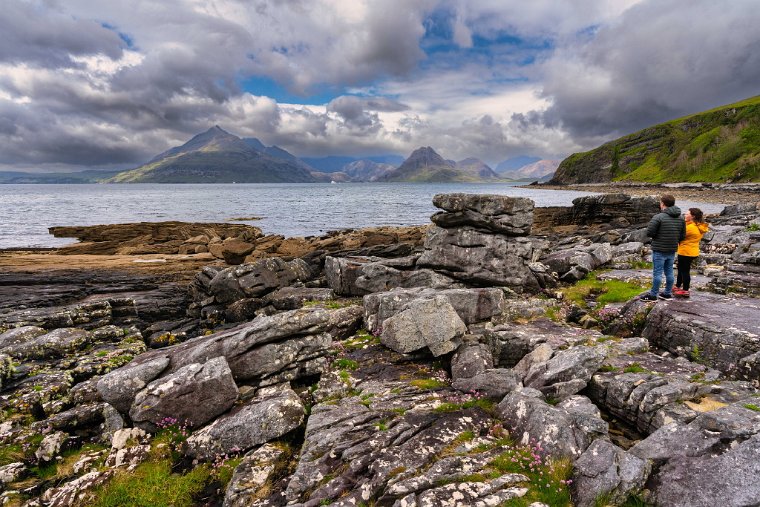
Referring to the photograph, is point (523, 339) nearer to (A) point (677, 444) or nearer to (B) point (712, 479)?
(A) point (677, 444)

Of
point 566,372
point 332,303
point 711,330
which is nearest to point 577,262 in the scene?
point 711,330

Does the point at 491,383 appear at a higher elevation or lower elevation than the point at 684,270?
lower

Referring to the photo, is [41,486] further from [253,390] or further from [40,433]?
[253,390]

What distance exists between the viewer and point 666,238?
16797 mm

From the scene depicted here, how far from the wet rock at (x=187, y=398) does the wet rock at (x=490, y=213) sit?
17.0 meters

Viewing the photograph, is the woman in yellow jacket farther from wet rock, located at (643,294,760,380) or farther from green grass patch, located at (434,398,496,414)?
green grass patch, located at (434,398,496,414)

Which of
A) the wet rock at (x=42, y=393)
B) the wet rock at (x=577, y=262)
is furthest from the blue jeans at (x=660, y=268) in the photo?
the wet rock at (x=42, y=393)

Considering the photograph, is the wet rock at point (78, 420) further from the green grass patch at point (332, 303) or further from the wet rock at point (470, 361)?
the wet rock at point (470, 361)

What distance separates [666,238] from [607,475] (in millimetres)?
13509

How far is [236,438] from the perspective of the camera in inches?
442

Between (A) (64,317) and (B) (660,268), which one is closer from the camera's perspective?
(B) (660,268)

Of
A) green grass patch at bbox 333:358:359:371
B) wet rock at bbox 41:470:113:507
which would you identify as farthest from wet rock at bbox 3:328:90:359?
green grass patch at bbox 333:358:359:371

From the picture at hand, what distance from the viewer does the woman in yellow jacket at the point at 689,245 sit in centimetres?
1684

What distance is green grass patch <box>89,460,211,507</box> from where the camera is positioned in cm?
987
